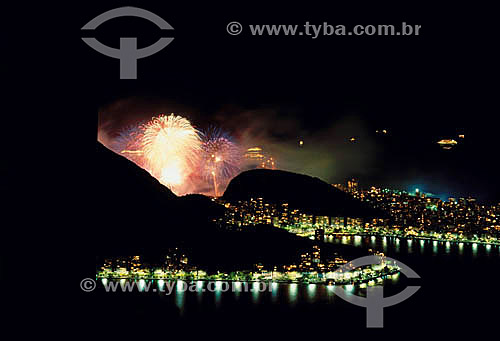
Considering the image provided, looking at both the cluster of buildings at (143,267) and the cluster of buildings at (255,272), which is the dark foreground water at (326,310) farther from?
the cluster of buildings at (143,267)

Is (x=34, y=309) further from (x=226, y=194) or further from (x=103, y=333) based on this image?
(x=226, y=194)

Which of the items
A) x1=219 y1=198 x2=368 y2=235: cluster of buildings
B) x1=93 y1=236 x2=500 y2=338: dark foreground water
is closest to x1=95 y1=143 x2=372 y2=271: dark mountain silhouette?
x1=93 y1=236 x2=500 y2=338: dark foreground water

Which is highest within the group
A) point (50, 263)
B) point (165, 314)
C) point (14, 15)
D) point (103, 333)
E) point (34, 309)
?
point (14, 15)

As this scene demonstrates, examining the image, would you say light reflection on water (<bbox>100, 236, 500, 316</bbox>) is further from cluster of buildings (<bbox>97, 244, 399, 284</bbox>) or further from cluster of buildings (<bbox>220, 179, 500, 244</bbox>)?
cluster of buildings (<bbox>220, 179, 500, 244</bbox>)

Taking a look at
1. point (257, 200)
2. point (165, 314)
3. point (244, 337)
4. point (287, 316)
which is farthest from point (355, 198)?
point (165, 314)

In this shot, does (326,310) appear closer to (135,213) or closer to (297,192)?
(135,213)

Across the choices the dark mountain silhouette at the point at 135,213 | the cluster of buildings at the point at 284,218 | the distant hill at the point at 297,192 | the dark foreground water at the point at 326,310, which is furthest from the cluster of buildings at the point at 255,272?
the distant hill at the point at 297,192

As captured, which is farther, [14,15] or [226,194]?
[226,194]

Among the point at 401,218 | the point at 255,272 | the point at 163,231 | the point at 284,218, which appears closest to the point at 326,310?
the point at 255,272
